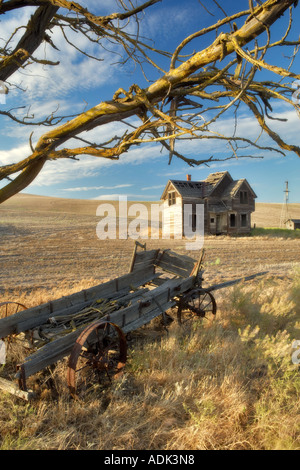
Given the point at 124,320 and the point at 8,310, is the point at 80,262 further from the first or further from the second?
the point at 124,320

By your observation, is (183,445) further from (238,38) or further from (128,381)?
(238,38)

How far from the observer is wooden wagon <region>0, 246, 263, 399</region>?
330 cm

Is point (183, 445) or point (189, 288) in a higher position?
point (189, 288)

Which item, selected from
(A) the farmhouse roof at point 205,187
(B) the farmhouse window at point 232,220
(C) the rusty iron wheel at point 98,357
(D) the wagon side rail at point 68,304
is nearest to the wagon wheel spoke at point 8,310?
(D) the wagon side rail at point 68,304

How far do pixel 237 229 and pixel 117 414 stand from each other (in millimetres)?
26162

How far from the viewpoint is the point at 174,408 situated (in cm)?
329

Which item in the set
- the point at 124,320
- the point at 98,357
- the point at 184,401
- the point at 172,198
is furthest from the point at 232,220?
the point at 184,401

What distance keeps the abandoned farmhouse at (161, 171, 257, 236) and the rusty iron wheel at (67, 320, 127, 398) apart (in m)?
22.4

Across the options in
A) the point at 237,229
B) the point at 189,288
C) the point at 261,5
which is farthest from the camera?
the point at 237,229

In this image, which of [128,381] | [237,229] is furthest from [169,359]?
[237,229]

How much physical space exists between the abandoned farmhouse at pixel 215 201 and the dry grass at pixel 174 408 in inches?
870

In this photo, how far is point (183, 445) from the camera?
2.83 meters

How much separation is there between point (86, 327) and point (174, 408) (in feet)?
4.23
